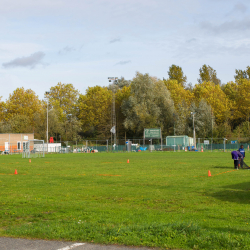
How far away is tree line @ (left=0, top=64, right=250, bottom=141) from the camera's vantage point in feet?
278

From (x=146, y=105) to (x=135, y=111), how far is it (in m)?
3.46

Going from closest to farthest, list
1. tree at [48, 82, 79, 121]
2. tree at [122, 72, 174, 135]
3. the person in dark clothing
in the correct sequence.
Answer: the person in dark clothing → tree at [122, 72, 174, 135] → tree at [48, 82, 79, 121]

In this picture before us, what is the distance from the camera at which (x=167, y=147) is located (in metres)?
72.3

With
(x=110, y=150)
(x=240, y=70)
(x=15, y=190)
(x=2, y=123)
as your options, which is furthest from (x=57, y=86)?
(x=15, y=190)

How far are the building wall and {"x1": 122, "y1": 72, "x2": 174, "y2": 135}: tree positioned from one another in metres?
25.3

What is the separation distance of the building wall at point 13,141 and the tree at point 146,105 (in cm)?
2528

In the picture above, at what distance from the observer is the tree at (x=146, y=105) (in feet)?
275

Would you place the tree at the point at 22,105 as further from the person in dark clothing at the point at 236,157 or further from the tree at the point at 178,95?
the person in dark clothing at the point at 236,157

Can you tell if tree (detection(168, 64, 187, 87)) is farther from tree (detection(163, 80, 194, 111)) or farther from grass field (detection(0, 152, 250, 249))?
grass field (detection(0, 152, 250, 249))

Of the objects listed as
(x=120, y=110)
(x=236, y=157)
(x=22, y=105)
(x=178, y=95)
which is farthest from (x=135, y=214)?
(x=22, y=105)

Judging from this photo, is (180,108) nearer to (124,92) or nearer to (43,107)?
(124,92)

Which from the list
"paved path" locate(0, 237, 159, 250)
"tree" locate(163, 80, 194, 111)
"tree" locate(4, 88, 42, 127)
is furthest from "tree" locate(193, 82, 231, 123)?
"paved path" locate(0, 237, 159, 250)

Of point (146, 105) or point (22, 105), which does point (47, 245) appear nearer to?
point (146, 105)

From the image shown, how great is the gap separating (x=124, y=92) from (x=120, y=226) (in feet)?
294
